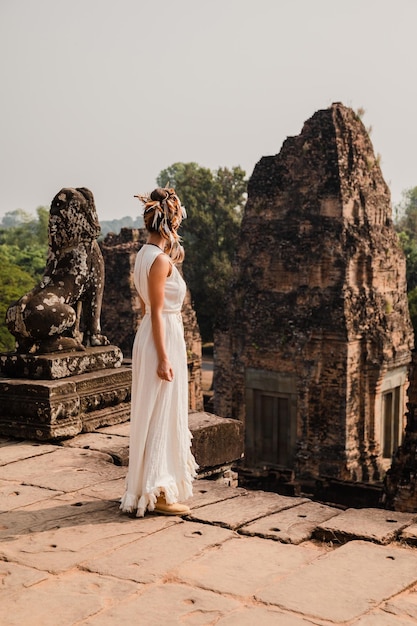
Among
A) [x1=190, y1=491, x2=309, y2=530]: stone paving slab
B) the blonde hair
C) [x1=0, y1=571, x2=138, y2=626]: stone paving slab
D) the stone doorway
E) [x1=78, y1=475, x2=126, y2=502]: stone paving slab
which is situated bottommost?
the stone doorway

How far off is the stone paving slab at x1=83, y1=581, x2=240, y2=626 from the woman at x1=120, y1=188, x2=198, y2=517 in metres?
0.91

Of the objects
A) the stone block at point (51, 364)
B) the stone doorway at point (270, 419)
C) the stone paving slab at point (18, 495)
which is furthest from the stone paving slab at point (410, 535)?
the stone doorway at point (270, 419)

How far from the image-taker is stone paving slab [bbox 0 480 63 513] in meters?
4.65

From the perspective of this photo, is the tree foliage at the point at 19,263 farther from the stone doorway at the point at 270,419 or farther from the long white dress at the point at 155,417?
the long white dress at the point at 155,417

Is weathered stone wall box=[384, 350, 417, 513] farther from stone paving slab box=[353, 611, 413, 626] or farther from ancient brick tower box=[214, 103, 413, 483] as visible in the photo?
stone paving slab box=[353, 611, 413, 626]

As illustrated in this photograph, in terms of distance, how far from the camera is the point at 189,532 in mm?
4160

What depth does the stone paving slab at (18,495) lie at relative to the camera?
4652 mm

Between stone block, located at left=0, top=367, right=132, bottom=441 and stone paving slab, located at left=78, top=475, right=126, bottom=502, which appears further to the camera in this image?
stone block, located at left=0, top=367, right=132, bottom=441

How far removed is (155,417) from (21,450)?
180 centimetres

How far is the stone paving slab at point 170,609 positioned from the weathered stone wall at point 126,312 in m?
14.2

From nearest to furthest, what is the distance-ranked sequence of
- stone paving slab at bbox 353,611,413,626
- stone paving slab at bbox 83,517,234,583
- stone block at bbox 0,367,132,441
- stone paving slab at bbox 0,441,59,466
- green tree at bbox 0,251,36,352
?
stone paving slab at bbox 353,611,413,626 < stone paving slab at bbox 83,517,234,583 < stone paving slab at bbox 0,441,59,466 < stone block at bbox 0,367,132,441 < green tree at bbox 0,251,36,352

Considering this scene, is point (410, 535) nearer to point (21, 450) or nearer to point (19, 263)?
point (21, 450)

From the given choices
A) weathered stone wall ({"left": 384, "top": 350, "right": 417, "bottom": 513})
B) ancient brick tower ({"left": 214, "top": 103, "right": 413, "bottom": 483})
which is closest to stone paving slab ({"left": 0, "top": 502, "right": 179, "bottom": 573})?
weathered stone wall ({"left": 384, "top": 350, "right": 417, "bottom": 513})

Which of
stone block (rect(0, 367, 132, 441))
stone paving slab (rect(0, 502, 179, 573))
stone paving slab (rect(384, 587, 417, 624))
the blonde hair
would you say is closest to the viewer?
stone paving slab (rect(384, 587, 417, 624))
